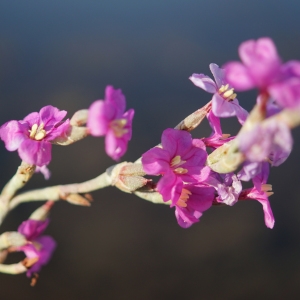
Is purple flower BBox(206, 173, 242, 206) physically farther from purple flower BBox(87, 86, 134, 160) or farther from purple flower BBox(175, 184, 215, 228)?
purple flower BBox(87, 86, 134, 160)

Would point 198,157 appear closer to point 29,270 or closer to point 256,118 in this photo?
point 256,118

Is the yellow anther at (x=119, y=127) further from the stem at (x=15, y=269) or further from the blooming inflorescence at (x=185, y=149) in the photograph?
the stem at (x=15, y=269)

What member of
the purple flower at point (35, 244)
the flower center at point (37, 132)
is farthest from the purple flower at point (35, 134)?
the purple flower at point (35, 244)

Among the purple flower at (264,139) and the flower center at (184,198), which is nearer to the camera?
the purple flower at (264,139)

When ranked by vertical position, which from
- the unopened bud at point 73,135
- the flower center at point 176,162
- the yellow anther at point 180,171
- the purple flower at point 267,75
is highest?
the purple flower at point 267,75

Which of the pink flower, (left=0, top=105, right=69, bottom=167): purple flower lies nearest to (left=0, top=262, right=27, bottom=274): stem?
(left=0, top=105, right=69, bottom=167): purple flower

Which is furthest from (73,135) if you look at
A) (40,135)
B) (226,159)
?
Answer: (226,159)
